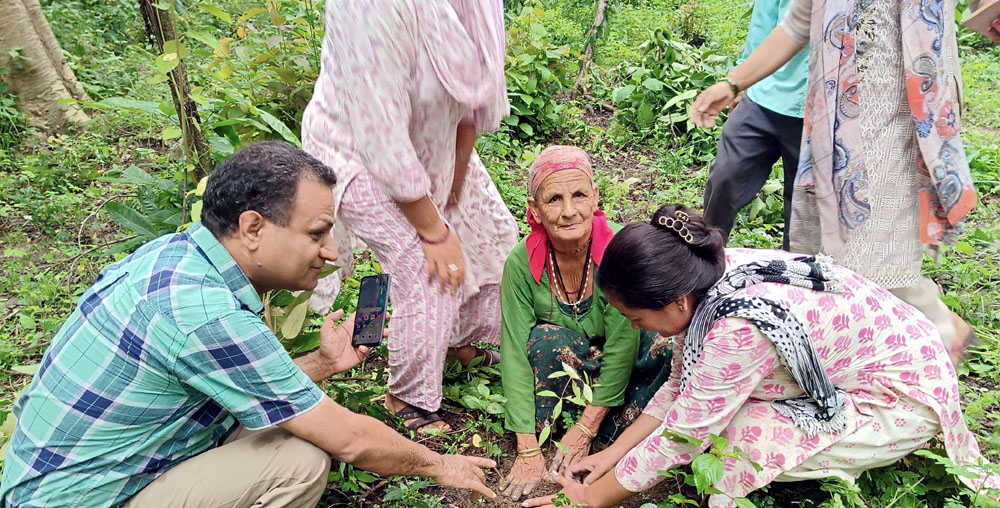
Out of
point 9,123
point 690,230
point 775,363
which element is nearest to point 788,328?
point 775,363

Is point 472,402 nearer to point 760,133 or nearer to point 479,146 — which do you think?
point 760,133

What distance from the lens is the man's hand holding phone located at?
8.41ft

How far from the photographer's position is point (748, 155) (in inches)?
130

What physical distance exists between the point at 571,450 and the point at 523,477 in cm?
20

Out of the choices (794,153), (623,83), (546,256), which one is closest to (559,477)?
(546,256)

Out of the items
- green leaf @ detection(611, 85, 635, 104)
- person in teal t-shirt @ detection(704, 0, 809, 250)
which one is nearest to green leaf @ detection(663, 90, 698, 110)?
green leaf @ detection(611, 85, 635, 104)

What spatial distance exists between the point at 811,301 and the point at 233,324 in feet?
5.22

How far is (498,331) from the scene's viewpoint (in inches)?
128

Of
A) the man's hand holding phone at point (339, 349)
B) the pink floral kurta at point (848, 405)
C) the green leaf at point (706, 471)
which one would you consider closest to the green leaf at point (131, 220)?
the man's hand holding phone at point (339, 349)

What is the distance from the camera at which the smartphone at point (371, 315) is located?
2566 millimetres

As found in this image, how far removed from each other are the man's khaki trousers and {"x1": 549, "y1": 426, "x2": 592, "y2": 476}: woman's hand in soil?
0.91 m

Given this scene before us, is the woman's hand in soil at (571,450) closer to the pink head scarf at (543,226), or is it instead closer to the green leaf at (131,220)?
the pink head scarf at (543,226)

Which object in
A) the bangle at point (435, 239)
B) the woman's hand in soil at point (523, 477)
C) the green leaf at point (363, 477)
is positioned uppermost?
the bangle at point (435, 239)

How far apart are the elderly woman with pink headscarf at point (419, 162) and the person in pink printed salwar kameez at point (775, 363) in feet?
2.45
